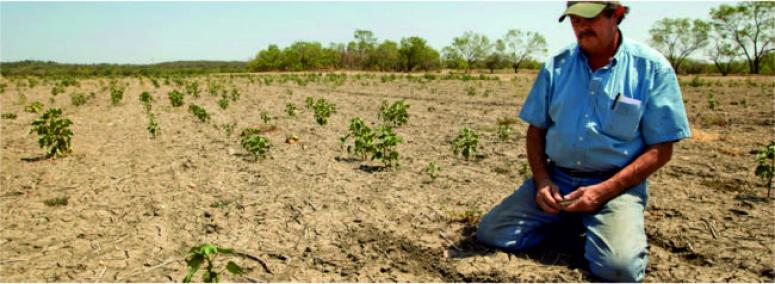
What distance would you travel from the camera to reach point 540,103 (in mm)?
3201

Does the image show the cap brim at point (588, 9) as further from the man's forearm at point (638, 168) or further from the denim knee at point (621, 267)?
the denim knee at point (621, 267)

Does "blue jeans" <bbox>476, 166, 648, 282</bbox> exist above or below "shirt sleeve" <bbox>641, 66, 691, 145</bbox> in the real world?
below

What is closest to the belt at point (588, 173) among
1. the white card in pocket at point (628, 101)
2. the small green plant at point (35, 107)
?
the white card in pocket at point (628, 101)

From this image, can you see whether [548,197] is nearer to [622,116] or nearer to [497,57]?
[622,116]

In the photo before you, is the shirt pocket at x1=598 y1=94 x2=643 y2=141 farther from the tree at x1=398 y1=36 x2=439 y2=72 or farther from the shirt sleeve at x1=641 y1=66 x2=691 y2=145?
the tree at x1=398 y1=36 x2=439 y2=72

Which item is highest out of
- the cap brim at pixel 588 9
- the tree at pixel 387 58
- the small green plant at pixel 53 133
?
the tree at pixel 387 58

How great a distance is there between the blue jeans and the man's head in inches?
32.9

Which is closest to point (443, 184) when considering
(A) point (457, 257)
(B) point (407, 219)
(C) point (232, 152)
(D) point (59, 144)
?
(B) point (407, 219)

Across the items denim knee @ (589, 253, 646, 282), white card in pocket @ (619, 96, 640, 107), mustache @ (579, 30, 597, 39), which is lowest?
denim knee @ (589, 253, 646, 282)

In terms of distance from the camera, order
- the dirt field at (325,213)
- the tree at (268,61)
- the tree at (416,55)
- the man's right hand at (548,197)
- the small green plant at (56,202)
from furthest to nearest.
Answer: the tree at (268,61) < the tree at (416,55) < the small green plant at (56,202) < the dirt field at (325,213) < the man's right hand at (548,197)

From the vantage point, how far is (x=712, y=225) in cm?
369

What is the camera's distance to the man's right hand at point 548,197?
304 cm

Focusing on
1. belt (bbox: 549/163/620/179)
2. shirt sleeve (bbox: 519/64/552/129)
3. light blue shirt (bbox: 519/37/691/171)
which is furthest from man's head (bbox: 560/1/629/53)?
belt (bbox: 549/163/620/179)

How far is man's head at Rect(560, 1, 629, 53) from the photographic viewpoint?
9.15ft
